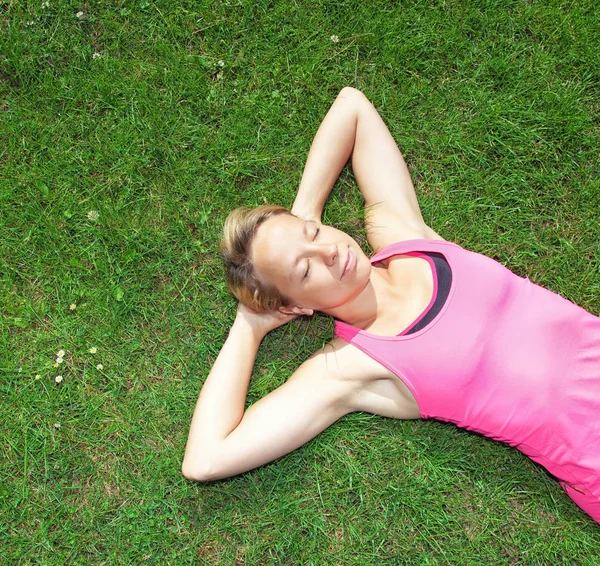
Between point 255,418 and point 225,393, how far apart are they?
29cm

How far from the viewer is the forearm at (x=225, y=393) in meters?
3.58

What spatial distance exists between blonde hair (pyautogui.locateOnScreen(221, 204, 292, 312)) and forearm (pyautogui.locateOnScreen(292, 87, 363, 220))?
40cm

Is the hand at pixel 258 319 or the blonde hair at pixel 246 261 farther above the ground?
the blonde hair at pixel 246 261

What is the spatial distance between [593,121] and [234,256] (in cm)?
290

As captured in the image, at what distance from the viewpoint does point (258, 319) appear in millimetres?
3889

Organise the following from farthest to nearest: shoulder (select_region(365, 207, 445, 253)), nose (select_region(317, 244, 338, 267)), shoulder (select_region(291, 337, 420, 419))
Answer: shoulder (select_region(365, 207, 445, 253))
shoulder (select_region(291, 337, 420, 419))
nose (select_region(317, 244, 338, 267))

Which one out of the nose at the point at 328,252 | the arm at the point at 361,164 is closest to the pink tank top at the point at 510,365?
the nose at the point at 328,252

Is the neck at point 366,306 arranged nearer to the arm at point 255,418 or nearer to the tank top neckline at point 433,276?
the tank top neckline at point 433,276

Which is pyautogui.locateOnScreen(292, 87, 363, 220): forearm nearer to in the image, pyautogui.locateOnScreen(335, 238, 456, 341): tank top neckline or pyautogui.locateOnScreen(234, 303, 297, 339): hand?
pyautogui.locateOnScreen(335, 238, 456, 341): tank top neckline

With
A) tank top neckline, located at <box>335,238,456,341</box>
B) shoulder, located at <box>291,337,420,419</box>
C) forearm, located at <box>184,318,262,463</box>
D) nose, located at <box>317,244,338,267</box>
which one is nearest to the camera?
nose, located at <box>317,244,338,267</box>

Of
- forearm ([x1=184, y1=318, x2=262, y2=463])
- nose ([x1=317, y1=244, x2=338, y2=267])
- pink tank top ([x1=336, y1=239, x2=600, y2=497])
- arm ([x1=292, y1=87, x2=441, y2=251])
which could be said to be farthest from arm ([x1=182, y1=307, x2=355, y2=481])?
arm ([x1=292, y1=87, x2=441, y2=251])

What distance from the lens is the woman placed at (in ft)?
10.7

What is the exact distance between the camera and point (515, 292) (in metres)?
3.40

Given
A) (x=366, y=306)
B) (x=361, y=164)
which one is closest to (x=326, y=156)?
(x=361, y=164)
